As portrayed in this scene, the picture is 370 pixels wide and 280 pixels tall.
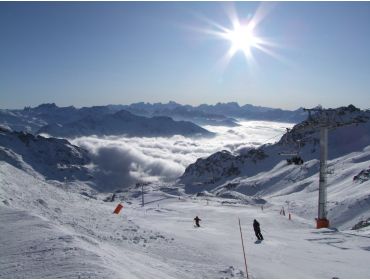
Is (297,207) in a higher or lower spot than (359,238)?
higher

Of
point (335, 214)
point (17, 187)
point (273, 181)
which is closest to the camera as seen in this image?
point (17, 187)

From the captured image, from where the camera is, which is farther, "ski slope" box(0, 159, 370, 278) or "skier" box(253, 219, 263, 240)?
"skier" box(253, 219, 263, 240)

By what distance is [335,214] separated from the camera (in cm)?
6594

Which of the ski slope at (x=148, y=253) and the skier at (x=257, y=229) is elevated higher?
the skier at (x=257, y=229)

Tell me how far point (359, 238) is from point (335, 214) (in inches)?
1750

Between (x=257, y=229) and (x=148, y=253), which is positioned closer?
(x=148, y=253)

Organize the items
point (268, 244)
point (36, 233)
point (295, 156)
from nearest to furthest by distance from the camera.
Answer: point (36, 233)
point (268, 244)
point (295, 156)

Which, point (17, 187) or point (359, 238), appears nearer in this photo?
point (359, 238)

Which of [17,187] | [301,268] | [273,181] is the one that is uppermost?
[273,181]

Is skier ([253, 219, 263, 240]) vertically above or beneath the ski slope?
above

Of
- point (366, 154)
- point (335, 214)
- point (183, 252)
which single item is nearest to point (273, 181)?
point (366, 154)

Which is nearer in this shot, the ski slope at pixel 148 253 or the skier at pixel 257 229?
the ski slope at pixel 148 253

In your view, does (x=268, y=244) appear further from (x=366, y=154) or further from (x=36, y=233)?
(x=366, y=154)

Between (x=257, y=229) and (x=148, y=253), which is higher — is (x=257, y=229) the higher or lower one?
the higher one
